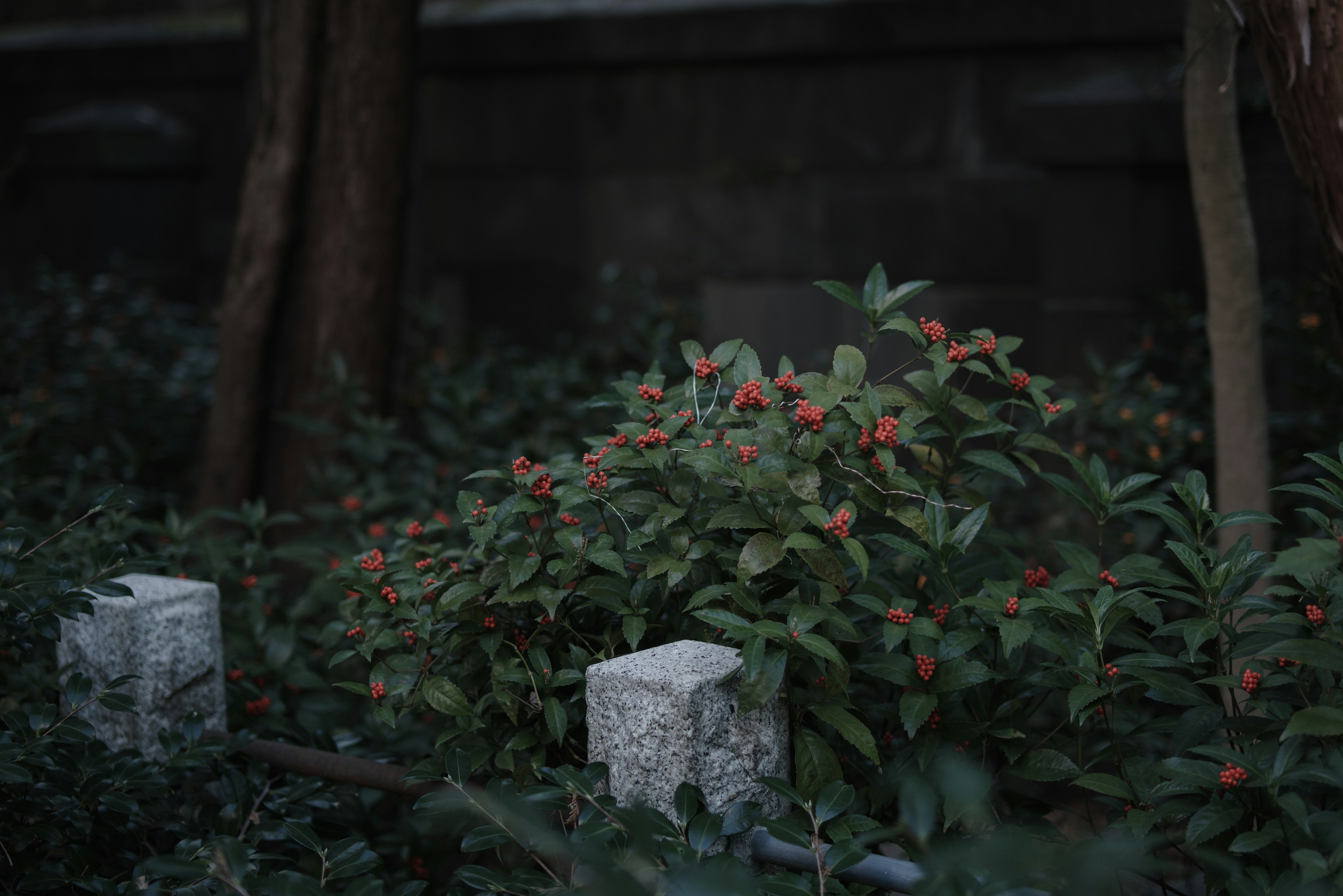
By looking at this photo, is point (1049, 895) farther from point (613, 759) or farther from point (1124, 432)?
point (1124, 432)

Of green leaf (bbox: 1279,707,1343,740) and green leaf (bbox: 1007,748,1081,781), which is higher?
green leaf (bbox: 1279,707,1343,740)

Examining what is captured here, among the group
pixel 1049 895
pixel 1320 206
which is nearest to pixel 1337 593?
pixel 1049 895

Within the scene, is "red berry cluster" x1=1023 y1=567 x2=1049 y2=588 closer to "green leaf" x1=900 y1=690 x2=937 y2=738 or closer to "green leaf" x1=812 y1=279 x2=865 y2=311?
"green leaf" x1=900 y1=690 x2=937 y2=738

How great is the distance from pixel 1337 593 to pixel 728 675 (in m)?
0.96

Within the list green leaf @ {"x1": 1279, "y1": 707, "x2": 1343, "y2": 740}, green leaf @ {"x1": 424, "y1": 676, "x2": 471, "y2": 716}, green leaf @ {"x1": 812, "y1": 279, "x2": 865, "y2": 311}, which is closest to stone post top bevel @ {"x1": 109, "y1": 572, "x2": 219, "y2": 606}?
green leaf @ {"x1": 424, "y1": 676, "x2": 471, "y2": 716}

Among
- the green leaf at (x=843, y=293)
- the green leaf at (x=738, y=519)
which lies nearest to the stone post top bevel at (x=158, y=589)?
the green leaf at (x=738, y=519)

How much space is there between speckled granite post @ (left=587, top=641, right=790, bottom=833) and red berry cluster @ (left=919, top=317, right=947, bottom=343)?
713 millimetres

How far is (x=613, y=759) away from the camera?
67.2 inches

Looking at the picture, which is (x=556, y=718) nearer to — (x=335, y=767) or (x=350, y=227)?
(x=335, y=767)

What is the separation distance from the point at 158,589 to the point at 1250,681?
2.14 meters

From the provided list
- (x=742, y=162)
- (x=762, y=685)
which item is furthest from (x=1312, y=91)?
(x=742, y=162)

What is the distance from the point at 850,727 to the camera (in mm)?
1719

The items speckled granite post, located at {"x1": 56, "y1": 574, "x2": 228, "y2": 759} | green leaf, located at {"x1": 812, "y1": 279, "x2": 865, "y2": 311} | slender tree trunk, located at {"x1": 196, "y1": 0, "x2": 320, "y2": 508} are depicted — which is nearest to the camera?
green leaf, located at {"x1": 812, "y1": 279, "x2": 865, "y2": 311}

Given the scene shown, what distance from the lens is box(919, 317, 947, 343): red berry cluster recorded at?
1.94 meters
